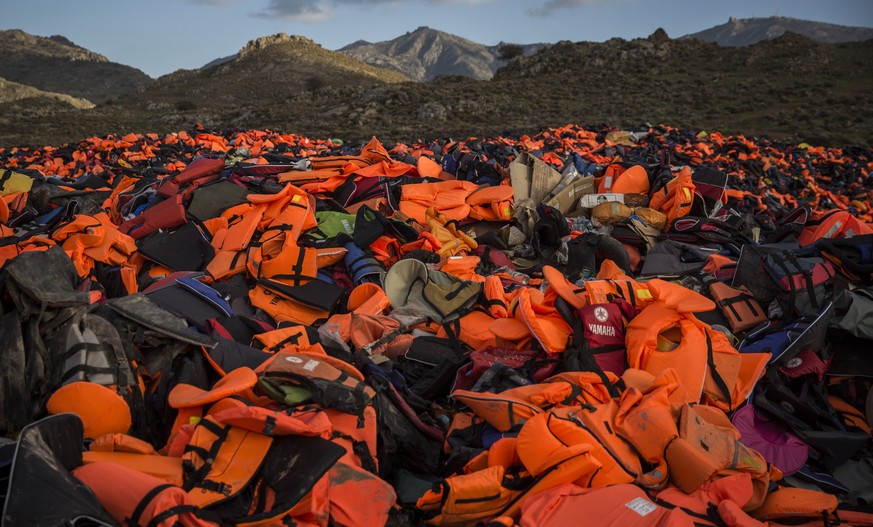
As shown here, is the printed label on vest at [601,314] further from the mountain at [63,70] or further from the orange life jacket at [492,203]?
the mountain at [63,70]

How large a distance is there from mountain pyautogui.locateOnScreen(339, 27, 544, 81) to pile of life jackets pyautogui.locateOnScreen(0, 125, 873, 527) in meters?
133

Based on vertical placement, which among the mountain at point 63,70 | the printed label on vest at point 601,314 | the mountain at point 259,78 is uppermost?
the mountain at point 63,70

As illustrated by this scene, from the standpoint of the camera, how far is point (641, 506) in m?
2.30

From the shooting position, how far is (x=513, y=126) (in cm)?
1875

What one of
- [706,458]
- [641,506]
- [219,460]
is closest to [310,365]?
[219,460]

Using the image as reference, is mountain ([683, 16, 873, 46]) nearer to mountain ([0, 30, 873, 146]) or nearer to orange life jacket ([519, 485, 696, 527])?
mountain ([0, 30, 873, 146])

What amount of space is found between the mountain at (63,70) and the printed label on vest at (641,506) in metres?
78.5

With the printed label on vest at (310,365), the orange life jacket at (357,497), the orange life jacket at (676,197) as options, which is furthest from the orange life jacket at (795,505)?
the orange life jacket at (676,197)

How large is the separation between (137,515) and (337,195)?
4732mm

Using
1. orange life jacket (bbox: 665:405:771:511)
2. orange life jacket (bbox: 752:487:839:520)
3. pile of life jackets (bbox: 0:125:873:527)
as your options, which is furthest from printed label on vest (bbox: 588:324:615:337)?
orange life jacket (bbox: 752:487:839:520)

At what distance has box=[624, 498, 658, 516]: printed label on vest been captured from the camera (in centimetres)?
226

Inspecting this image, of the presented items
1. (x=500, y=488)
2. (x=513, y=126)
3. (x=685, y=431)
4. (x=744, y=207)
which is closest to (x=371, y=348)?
(x=500, y=488)

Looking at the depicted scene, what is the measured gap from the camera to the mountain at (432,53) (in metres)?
139

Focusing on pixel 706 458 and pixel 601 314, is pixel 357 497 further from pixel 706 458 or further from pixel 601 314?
pixel 601 314
